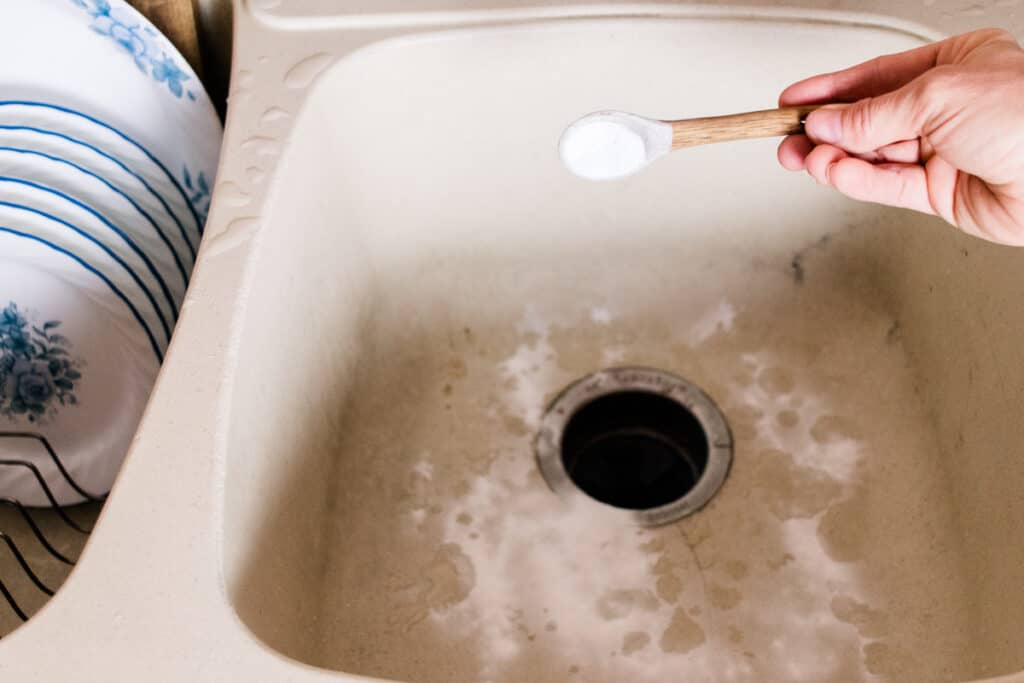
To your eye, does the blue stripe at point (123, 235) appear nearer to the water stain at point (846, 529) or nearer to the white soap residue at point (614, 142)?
the white soap residue at point (614, 142)

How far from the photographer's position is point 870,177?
1.85 ft

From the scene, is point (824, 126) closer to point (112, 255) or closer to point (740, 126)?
point (740, 126)

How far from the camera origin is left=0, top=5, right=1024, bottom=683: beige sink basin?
2.10ft

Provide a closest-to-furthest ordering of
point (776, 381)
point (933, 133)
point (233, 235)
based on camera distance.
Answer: point (933, 133) < point (233, 235) < point (776, 381)

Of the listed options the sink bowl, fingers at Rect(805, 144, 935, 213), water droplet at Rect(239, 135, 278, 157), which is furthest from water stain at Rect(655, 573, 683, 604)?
water droplet at Rect(239, 135, 278, 157)

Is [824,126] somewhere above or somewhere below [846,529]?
above

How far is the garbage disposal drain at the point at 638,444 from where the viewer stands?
2.57 feet

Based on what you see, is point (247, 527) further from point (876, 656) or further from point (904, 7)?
point (904, 7)

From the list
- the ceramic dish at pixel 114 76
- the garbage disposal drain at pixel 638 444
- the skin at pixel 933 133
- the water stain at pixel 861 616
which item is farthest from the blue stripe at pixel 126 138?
the water stain at pixel 861 616

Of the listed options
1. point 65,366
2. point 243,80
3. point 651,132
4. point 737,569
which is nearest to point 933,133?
point 651,132

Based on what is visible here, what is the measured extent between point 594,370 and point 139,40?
45 cm

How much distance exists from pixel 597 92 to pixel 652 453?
33 cm

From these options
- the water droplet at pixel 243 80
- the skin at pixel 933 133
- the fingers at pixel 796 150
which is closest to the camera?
the skin at pixel 933 133

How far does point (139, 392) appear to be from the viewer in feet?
2.35
